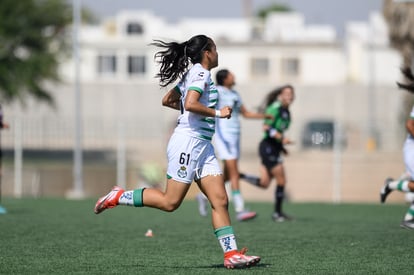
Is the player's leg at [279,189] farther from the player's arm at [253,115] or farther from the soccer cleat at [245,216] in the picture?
the player's arm at [253,115]

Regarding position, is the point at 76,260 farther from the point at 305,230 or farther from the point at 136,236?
the point at 305,230

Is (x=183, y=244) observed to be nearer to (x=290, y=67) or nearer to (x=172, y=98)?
(x=172, y=98)

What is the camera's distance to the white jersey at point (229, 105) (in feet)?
50.6

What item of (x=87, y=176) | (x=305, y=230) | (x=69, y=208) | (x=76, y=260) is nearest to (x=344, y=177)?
(x=87, y=176)

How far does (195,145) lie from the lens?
922 cm

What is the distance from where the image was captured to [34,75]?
4169 cm

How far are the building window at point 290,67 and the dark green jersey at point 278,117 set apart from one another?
172 feet

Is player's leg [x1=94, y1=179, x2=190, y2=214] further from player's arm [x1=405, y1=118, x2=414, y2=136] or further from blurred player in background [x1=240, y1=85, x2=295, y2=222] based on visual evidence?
blurred player in background [x1=240, y1=85, x2=295, y2=222]

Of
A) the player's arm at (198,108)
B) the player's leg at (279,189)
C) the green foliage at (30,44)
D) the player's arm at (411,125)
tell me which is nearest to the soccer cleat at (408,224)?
the player's arm at (411,125)

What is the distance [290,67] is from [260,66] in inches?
80.4

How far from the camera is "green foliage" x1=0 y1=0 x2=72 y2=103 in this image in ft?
134

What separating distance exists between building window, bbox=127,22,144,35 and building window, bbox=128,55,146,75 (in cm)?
315

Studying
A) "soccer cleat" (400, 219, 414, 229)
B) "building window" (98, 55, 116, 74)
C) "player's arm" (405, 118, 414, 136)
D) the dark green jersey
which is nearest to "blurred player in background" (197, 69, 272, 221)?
the dark green jersey

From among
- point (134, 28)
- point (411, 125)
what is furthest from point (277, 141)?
point (134, 28)
